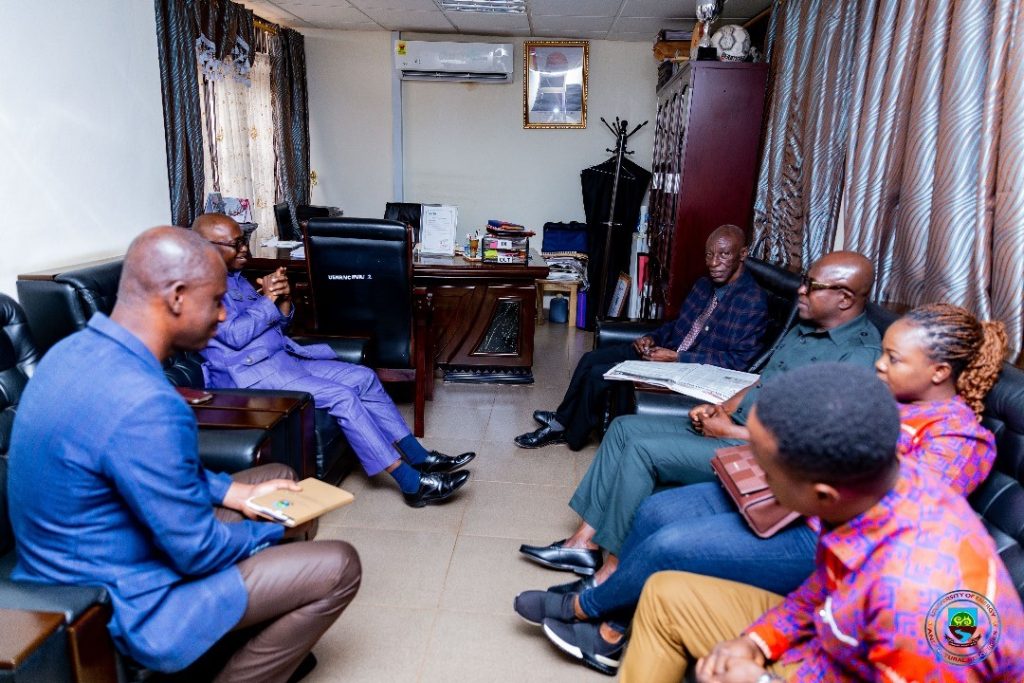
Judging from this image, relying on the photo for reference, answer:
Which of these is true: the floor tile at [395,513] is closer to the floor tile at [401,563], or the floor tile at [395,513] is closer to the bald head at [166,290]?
the floor tile at [401,563]

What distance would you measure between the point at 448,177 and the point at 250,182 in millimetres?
1784

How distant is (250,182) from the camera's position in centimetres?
489

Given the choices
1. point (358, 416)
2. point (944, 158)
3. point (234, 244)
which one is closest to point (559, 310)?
point (358, 416)

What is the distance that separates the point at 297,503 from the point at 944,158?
194 cm

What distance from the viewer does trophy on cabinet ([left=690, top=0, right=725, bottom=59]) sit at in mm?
3438

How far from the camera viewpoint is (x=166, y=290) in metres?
1.19

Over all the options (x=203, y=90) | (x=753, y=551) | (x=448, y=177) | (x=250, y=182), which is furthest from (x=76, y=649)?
(x=448, y=177)

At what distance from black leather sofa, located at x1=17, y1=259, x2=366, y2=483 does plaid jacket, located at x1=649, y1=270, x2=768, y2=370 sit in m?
1.52

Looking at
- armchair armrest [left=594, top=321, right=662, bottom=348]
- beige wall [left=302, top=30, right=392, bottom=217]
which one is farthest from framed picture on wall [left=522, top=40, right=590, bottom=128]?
armchair armrest [left=594, top=321, right=662, bottom=348]

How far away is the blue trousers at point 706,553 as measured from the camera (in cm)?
145

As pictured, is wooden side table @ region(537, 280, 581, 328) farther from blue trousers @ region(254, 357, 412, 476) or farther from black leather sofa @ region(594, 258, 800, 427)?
blue trousers @ region(254, 357, 412, 476)

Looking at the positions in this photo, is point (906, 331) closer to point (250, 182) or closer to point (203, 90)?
point (203, 90)

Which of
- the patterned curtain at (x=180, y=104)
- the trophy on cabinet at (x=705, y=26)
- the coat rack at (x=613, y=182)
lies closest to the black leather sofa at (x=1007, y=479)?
the trophy on cabinet at (x=705, y=26)

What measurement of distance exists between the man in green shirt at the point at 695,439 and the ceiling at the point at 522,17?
302 cm
